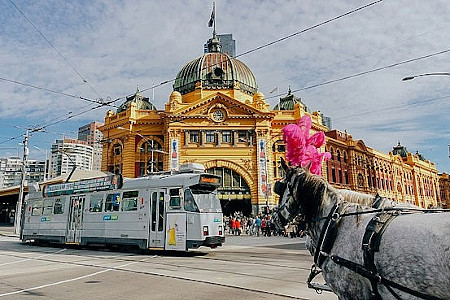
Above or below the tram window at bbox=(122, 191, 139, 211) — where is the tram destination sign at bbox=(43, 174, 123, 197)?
above

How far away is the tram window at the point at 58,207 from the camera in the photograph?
19547 millimetres

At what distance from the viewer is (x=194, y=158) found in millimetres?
39344

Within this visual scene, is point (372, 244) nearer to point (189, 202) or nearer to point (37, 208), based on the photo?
point (189, 202)

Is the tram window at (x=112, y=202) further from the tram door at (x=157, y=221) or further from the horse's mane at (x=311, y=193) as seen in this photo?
the horse's mane at (x=311, y=193)

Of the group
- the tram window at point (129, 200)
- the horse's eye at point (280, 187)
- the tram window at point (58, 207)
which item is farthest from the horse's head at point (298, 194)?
the tram window at point (58, 207)

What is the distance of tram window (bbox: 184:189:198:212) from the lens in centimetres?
1449

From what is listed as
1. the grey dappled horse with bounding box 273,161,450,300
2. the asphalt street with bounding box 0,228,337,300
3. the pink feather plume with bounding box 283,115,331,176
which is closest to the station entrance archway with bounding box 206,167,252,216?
the asphalt street with bounding box 0,228,337,300

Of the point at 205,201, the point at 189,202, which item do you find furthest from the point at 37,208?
the point at 205,201

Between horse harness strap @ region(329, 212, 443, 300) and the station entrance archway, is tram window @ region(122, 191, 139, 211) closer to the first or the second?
horse harness strap @ region(329, 212, 443, 300)

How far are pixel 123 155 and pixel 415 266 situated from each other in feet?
139

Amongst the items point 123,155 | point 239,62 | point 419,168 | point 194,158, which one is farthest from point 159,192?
point 419,168

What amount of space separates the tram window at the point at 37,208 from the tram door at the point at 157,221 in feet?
33.1

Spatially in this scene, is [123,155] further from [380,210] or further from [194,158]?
[380,210]

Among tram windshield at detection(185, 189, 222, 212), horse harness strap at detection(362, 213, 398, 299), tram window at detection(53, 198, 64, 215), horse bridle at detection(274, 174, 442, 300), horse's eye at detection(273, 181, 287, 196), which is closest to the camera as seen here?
horse bridle at detection(274, 174, 442, 300)
